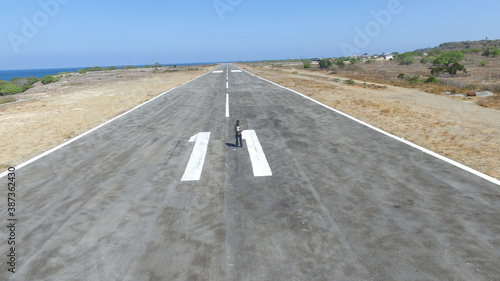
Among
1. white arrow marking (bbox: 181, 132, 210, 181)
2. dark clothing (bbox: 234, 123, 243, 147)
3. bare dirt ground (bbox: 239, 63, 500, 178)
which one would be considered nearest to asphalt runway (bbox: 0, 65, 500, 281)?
white arrow marking (bbox: 181, 132, 210, 181)

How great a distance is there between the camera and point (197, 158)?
328 inches

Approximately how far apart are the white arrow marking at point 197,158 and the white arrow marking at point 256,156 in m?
1.51

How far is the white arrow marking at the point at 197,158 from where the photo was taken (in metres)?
7.04

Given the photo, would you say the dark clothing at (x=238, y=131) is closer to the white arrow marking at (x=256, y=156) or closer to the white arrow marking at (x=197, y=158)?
the white arrow marking at (x=256, y=156)

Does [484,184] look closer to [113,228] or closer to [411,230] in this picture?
[411,230]

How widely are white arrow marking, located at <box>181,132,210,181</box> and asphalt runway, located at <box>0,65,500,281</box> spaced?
0.05 meters

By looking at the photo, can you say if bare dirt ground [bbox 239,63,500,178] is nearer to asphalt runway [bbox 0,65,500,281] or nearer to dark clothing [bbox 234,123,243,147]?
asphalt runway [bbox 0,65,500,281]

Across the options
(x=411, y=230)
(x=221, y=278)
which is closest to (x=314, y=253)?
(x=221, y=278)

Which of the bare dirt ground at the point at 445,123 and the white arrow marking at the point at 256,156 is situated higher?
the bare dirt ground at the point at 445,123

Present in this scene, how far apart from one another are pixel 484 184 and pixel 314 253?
16.2 feet

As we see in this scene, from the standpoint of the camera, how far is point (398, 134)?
10.6m

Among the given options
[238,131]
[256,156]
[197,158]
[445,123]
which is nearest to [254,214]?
[256,156]

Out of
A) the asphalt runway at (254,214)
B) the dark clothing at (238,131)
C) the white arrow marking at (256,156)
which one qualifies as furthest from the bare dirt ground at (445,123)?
the dark clothing at (238,131)

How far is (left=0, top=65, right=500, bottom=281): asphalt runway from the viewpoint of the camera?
151 inches
